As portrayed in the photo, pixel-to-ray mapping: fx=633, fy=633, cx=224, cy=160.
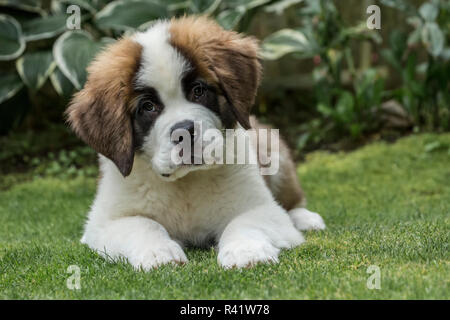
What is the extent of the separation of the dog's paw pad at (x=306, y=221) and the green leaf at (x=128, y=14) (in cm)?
292

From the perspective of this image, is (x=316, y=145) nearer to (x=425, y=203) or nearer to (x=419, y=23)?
(x=419, y=23)

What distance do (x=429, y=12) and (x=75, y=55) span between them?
3.68 m

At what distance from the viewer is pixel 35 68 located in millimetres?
6391

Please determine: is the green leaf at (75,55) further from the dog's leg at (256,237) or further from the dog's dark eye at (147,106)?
the dog's leg at (256,237)

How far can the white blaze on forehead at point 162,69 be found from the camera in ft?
9.93

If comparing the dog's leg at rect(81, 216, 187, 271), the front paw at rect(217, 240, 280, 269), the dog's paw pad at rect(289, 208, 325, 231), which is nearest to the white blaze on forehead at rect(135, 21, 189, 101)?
the dog's leg at rect(81, 216, 187, 271)

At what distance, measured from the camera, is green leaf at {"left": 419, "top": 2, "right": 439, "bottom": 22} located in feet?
21.8

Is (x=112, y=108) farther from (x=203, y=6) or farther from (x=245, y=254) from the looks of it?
(x=203, y=6)

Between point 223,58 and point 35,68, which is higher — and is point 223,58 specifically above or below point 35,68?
above

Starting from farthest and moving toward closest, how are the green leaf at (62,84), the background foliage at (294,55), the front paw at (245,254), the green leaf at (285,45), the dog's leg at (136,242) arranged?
the green leaf at (285,45), the background foliage at (294,55), the green leaf at (62,84), the dog's leg at (136,242), the front paw at (245,254)

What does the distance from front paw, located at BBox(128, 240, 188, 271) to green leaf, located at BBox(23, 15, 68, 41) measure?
426 centimetres

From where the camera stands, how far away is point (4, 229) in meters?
4.55

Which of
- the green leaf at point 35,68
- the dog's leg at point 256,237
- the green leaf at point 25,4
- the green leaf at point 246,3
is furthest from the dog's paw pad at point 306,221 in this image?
the green leaf at point 25,4

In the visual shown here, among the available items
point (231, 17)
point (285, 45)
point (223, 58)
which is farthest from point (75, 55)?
point (223, 58)
